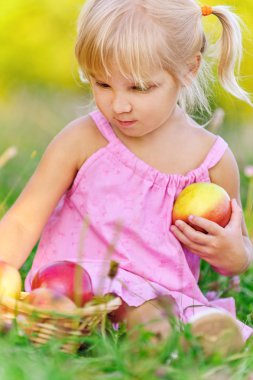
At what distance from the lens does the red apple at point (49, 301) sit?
2.55 m

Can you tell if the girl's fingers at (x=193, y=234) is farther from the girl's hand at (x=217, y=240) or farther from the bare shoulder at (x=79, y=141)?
the bare shoulder at (x=79, y=141)

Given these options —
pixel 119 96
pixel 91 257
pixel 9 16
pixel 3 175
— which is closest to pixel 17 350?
pixel 91 257

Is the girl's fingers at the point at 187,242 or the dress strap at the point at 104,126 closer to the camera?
the girl's fingers at the point at 187,242

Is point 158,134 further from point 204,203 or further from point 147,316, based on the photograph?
point 147,316

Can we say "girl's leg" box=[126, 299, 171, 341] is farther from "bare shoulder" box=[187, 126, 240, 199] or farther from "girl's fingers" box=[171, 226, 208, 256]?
"bare shoulder" box=[187, 126, 240, 199]

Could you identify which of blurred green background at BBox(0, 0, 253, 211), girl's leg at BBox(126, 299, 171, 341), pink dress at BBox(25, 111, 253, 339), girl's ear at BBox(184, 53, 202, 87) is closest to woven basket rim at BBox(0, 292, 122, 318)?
girl's leg at BBox(126, 299, 171, 341)

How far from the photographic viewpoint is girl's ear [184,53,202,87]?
9.96 feet

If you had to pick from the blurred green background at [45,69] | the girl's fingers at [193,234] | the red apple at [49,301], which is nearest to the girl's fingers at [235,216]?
the girl's fingers at [193,234]

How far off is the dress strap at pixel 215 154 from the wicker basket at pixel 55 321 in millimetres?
774

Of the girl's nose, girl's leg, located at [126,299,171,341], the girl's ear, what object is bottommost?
girl's leg, located at [126,299,171,341]

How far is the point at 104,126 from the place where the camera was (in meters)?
3.16

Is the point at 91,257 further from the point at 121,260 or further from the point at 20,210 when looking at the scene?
the point at 20,210

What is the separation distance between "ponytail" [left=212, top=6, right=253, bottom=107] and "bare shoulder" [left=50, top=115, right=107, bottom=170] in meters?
0.50

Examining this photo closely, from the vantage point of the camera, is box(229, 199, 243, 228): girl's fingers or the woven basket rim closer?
the woven basket rim
